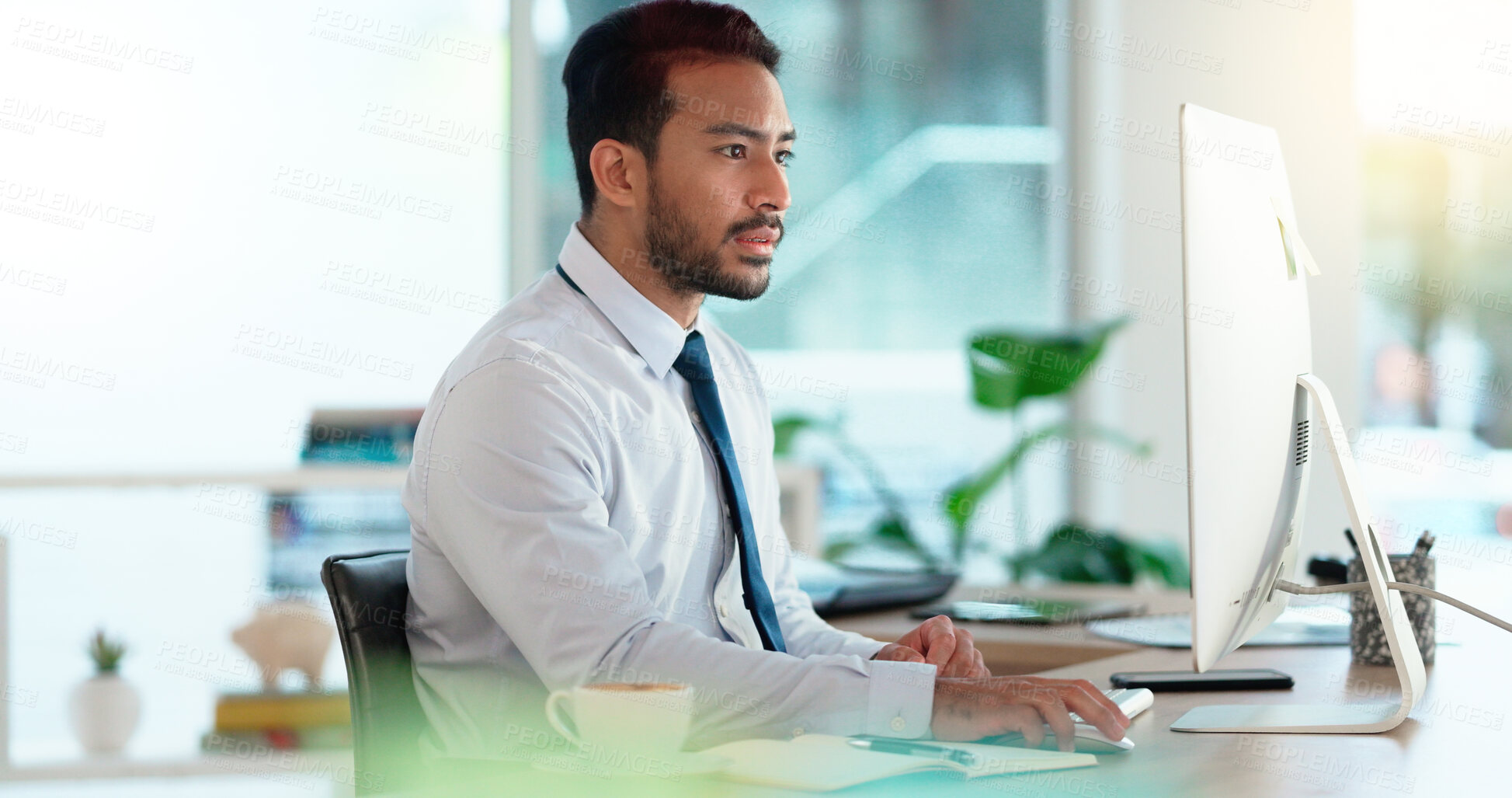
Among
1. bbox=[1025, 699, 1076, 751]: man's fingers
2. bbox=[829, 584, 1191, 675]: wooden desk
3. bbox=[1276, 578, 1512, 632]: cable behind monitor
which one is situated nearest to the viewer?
bbox=[1025, 699, 1076, 751]: man's fingers

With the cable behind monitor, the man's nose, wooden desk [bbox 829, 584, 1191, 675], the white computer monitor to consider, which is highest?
the man's nose

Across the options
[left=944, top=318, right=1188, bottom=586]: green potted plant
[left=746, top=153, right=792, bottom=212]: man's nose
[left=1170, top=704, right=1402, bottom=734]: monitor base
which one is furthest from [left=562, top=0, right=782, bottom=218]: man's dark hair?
[left=944, top=318, right=1188, bottom=586]: green potted plant

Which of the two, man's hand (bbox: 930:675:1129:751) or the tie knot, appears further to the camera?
the tie knot

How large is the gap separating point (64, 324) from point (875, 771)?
3358 mm

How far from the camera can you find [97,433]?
354 cm

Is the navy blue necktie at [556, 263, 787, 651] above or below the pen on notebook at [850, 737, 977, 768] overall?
above

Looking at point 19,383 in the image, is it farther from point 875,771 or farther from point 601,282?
point 875,771

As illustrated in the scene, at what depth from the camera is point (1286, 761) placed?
101 cm

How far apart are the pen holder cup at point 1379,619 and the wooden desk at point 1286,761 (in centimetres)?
3

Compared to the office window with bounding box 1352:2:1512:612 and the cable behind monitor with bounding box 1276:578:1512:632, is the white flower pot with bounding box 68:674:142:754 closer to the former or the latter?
the cable behind monitor with bounding box 1276:578:1512:632

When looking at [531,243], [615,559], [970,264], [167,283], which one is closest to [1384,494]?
[970,264]

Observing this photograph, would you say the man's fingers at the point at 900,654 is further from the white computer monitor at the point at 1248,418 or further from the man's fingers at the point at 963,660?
the white computer monitor at the point at 1248,418

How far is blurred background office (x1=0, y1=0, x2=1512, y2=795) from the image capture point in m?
3.56

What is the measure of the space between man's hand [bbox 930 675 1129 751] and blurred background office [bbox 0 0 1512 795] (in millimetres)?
2410
